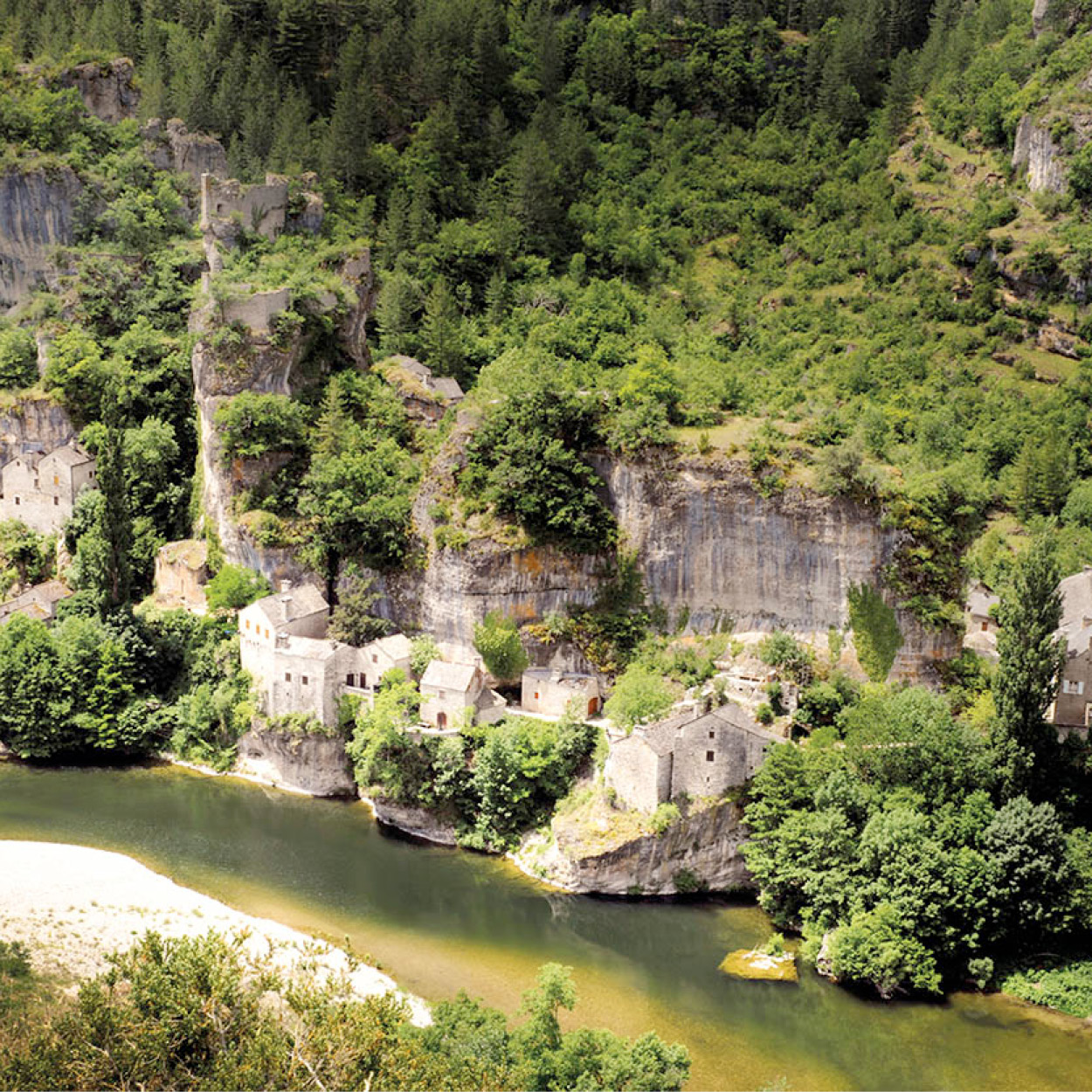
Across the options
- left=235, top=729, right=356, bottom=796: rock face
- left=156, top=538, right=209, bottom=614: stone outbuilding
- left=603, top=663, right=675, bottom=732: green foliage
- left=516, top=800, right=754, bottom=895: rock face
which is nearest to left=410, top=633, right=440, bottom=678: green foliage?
left=235, top=729, right=356, bottom=796: rock face

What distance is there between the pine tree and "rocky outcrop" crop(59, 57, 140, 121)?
1931 inches

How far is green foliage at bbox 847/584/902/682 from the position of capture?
4606 centimetres

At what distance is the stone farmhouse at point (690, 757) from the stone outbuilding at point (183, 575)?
19.8 meters

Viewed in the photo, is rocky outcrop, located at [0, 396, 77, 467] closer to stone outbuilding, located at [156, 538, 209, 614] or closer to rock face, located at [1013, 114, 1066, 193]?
stone outbuilding, located at [156, 538, 209, 614]

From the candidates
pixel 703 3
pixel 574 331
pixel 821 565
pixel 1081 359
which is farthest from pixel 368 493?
pixel 703 3

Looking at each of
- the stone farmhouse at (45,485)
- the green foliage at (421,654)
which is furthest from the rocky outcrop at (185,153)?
the green foliage at (421,654)

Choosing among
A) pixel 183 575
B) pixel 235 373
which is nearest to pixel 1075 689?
pixel 183 575

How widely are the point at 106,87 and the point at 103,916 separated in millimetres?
45409

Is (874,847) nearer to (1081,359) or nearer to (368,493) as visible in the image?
(368,493)

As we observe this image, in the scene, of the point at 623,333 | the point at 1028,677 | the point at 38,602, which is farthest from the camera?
the point at 623,333

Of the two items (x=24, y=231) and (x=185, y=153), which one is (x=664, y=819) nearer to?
(x=24, y=231)

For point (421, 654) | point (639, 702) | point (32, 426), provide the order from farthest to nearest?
point (32, 426)
point (421, 654)
point (639, 702)

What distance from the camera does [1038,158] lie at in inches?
2729

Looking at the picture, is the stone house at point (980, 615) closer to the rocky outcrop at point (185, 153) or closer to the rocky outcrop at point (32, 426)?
the rocky outcrop at point (32, 426)
